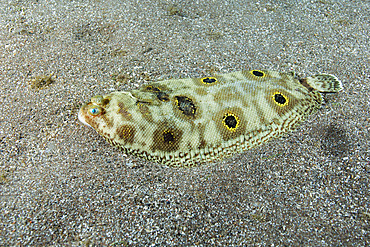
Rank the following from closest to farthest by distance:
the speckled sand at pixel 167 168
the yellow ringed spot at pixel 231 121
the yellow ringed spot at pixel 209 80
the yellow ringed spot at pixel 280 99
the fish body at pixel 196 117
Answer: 1. the speckled sand at pixel 167 168
2. the fish body at pixel 196 117
3. the yellow ringed spot at pixel 231 121
4. the yellow ringed spot at pixel 280 99
5. the yellow ringed spot at pixel 209 80

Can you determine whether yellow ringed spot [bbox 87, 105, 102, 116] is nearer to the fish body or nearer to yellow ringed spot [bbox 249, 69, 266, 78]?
the fish body

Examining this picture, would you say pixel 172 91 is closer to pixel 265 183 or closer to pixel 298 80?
pixel 265 183

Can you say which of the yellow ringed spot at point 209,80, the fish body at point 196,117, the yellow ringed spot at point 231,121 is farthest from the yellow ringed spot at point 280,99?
the yellow ringed spot at point 209,80

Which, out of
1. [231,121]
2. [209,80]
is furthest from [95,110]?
[231,121]

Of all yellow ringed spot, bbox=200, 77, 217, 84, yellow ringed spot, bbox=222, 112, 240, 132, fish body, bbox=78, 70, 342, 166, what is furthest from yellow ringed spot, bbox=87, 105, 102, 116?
yellow ringed spot, bbox=222, 112, 240, 132

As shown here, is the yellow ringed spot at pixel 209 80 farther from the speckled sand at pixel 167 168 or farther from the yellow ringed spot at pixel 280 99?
the yellow ringed spot at pixel 280 99

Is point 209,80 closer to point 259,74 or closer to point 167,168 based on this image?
point 259,74

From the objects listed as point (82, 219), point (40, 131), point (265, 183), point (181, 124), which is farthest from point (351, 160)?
point (40, 131)

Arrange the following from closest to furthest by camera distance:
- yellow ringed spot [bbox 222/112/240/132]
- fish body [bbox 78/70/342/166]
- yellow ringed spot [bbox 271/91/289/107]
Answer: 1. fish body [bbox 78/70/342/166]
2. yellow ringed spot [bbox 222/112/240/132]
3. yellow ringed spot [bbox 271/91/289/107]
